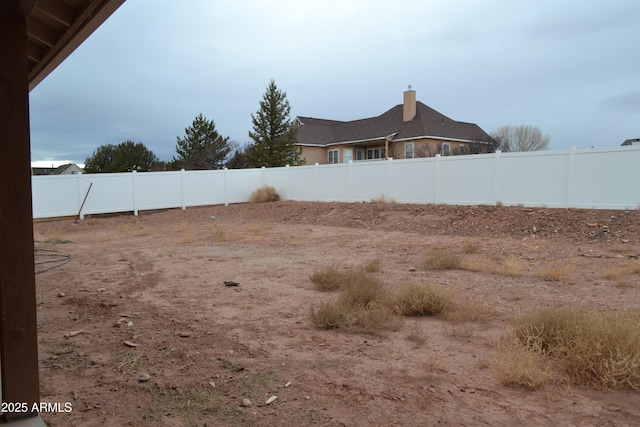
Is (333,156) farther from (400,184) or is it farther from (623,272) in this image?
(623,272)

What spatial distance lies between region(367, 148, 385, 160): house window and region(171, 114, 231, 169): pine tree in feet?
50.4

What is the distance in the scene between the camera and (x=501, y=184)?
49.8ft

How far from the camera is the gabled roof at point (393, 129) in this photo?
33.2m

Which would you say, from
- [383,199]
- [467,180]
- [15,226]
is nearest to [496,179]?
[467,180]

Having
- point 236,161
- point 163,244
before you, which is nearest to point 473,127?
point 236,161

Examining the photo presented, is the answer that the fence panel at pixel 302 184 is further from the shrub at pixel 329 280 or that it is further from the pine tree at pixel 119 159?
the pine tree at pixel 119 159

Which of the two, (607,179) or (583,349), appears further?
(607,179)

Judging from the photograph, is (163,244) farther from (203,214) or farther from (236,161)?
(236,161)

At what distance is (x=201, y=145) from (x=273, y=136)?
A: 40.4ft

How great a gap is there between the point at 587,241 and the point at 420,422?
9978 mm

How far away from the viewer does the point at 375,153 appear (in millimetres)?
37344

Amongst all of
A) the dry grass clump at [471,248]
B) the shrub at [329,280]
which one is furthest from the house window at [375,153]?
the shrub at [329,280]

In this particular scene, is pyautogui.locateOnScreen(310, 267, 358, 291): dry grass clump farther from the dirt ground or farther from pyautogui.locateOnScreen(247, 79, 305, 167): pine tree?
pyautogui.locateOnScreen(247, 79, 305, 167): pine tree

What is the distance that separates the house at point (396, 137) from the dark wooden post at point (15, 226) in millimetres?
29366
